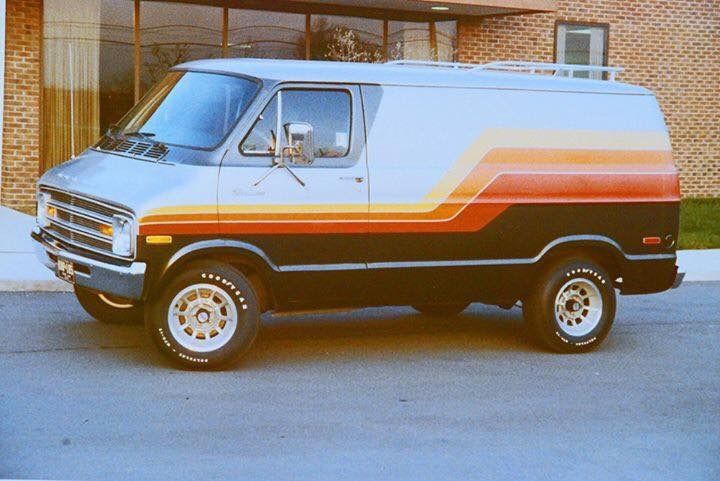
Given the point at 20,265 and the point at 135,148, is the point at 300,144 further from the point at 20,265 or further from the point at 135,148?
the point at 20,265

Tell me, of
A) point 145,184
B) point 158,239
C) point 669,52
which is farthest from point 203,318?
point 669,52

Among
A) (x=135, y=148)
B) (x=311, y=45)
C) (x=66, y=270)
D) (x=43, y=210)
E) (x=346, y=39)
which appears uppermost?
(x=346, y=39)

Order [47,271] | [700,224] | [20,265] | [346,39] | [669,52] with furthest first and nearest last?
[669,52]
[346,39]
[700,224]
[20,265]
[47,271]

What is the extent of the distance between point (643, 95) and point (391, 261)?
2.67 m

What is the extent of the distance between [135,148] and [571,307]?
361 cm

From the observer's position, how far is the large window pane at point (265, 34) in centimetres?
1975

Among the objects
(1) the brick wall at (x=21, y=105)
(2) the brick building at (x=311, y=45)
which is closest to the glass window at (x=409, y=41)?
(2) the brick building at (x=311, y=45)

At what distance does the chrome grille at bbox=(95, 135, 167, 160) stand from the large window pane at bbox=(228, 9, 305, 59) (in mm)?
10423

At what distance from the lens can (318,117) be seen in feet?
30.0

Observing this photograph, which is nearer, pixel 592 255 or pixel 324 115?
pixel 324 115

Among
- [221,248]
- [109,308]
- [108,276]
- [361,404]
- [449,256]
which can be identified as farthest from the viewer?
[109,308]

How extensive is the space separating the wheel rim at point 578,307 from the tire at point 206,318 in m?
2.59

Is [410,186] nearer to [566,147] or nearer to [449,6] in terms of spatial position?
[566,147]

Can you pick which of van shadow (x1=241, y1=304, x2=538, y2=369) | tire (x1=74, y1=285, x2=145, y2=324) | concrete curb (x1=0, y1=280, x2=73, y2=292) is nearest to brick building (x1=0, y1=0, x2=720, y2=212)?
concrete curb (x1=0, y1=280, x2=73, y2=292)
